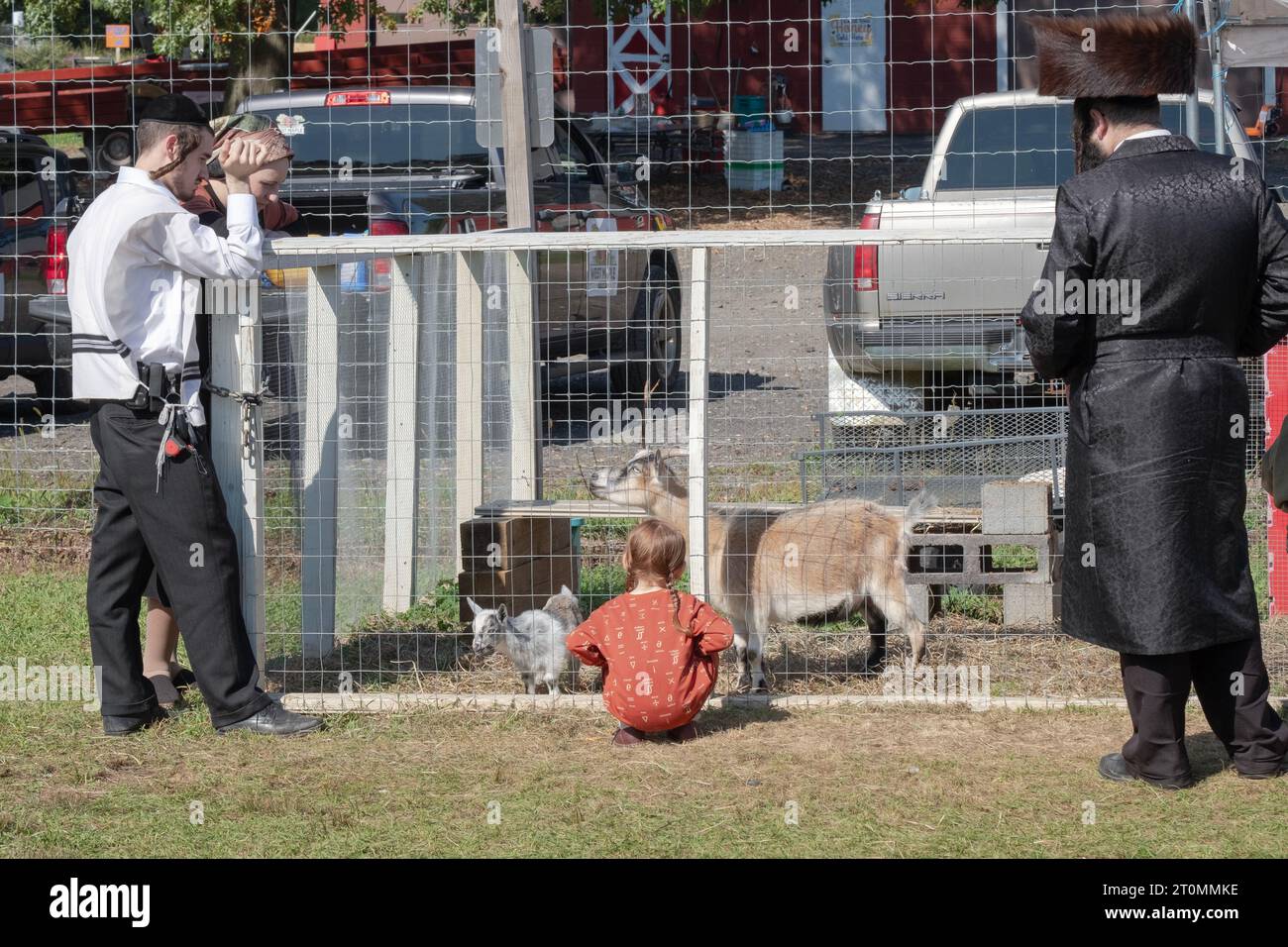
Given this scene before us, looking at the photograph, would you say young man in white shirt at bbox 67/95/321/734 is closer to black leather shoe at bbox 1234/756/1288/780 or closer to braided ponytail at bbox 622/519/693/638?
braided ponytail at bbox 622/519/693/638

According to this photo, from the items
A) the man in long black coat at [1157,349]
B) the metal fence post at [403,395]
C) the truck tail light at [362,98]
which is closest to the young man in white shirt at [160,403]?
the metal fence post at [403,395]

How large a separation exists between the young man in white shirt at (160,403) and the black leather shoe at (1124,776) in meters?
2.68

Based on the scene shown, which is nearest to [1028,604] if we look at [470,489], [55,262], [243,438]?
[470,489]

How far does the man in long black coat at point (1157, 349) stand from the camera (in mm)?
4133

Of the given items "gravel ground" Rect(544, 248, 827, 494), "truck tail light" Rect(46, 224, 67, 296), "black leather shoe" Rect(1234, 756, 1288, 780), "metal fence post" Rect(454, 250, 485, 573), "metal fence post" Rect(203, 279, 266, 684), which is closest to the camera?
"black leather shoe" Rect(1234, 756, 1288, 780)

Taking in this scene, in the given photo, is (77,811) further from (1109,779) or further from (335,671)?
(1109,779)

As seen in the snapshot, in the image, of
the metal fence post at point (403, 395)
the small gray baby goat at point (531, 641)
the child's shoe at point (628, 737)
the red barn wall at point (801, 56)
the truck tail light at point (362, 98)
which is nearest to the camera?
the child's shoe at point (628, 737)

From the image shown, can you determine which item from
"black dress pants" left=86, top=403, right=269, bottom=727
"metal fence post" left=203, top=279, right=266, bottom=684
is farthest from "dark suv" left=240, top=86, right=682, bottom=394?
"black dress pants" left=86, top=403, right=269, bottom=727

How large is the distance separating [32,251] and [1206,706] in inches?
395

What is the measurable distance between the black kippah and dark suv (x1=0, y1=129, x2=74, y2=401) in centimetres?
593

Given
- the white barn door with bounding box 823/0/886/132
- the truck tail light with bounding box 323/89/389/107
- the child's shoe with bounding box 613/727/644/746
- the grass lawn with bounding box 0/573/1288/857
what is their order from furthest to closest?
1. the white barn door with bounding box 823/0/886/132
2. the truck tail light with bounding box 323/89/389/107
3. the child's shoe with bounding box 613/727/644/746
4. the grass lawn with bounding box 0/573/1288/857

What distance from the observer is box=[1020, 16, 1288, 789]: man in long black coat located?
4133 mm

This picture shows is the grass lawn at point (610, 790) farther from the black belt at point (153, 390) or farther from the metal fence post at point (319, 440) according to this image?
the black belt at point (153, 390)

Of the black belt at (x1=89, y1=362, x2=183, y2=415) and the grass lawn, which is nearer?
the grass lawn
